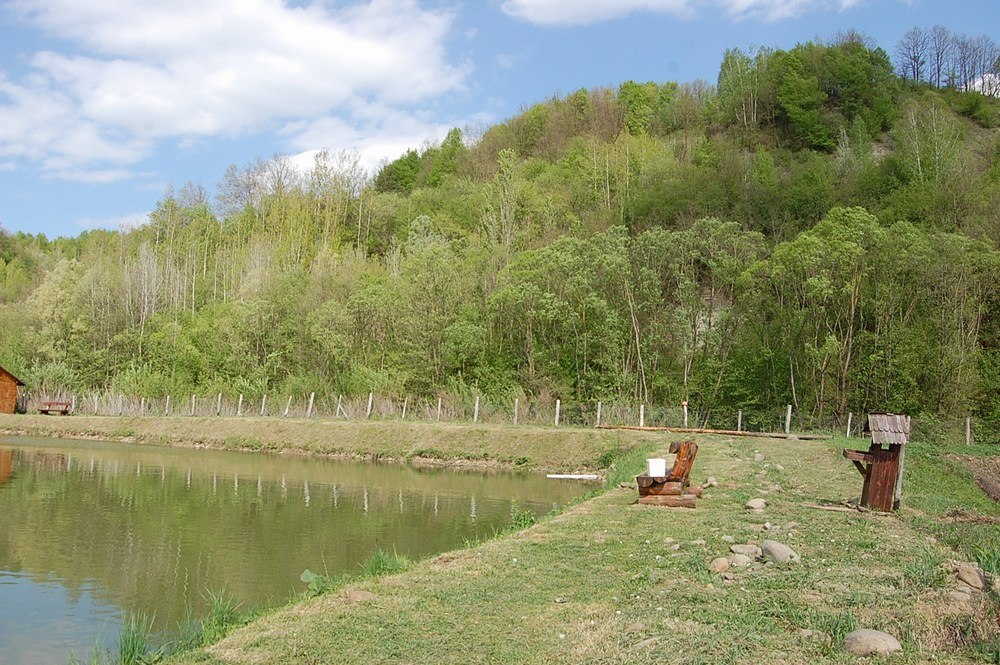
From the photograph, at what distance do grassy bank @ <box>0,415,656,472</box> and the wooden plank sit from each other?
45.0ft

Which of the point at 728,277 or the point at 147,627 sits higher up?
the point at 728,277

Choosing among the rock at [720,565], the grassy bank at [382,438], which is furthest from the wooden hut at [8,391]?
the rock at [720,565]

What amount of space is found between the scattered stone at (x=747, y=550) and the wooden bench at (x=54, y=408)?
1946 inches

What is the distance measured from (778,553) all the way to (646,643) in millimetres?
3309

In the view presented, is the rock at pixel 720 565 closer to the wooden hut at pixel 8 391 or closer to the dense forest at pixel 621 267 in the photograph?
the dense forest at pixel 621 267

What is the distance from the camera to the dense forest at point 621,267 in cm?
3362

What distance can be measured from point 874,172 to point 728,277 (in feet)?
62.2

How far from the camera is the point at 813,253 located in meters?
34.3

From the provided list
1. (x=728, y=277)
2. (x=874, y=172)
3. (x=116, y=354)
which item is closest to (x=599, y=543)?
(x=728, y=277)

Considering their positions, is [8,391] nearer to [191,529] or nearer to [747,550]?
[191,529]

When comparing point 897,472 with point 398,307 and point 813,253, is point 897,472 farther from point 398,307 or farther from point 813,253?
point 398,307

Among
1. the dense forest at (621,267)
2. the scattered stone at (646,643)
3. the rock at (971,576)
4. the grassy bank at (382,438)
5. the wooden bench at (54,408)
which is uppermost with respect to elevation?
the dense forest at (621,267)

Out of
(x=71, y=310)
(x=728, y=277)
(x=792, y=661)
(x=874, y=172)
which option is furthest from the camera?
(x=71, y=310)

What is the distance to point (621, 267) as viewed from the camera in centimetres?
3841
